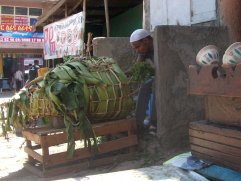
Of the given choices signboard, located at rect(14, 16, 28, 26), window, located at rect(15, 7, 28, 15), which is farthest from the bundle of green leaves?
window, located at rect(15, 7, 28, 15)

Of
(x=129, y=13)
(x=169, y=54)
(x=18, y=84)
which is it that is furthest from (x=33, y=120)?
(x=18, y=84)

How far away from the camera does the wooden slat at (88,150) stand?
4.02m

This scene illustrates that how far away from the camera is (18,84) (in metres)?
21.6

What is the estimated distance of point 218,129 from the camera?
2.14m

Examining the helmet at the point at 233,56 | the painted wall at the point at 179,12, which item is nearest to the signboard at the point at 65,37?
the painted wall at the point at 179,12

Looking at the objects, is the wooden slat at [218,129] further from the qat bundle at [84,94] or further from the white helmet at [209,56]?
the qat bundle at [84,94]

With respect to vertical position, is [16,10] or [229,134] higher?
[16,10]

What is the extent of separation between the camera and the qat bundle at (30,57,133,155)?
374 centimetres

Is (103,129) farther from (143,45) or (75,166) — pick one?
(143,45)

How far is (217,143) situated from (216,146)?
0.02 metres

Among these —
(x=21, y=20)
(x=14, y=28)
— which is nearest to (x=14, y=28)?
(x=14, y=28)

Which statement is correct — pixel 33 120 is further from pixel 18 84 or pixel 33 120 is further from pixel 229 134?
pixel 18 84

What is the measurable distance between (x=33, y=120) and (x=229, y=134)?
8.94 ft

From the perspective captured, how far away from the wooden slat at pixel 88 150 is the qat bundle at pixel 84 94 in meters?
0.28
